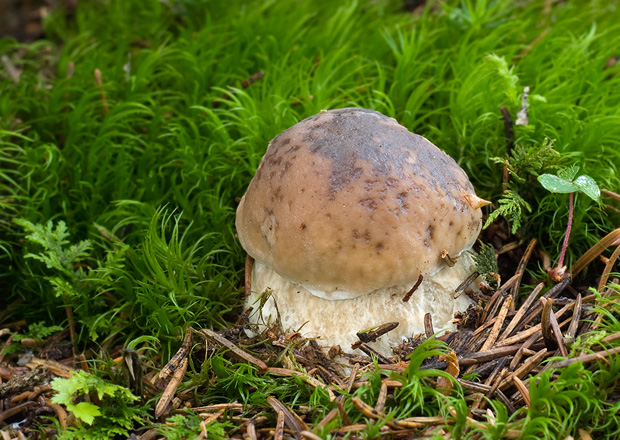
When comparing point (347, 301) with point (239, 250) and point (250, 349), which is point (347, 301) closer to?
point (250, 349)

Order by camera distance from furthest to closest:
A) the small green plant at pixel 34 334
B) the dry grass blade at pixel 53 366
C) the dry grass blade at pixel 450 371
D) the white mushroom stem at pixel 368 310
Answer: the small green plant at pixel 34 334, the dry grass blade at pixel 53 366, the white mushroom stem at pixel 368 310, the dry grass blade at pixel 450 371

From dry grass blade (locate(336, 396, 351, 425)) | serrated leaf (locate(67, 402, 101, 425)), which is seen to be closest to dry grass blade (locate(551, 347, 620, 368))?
dry grass blade (locate(336, 396, 351, 425))

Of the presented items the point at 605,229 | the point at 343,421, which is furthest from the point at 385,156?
the point at 605,229

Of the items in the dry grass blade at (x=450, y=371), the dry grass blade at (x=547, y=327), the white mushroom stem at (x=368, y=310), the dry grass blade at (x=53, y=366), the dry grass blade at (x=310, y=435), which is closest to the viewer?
the dry grass blade at (x=310, y=435)

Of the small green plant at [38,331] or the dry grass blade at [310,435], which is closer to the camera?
the dry grass blade at [310,435]

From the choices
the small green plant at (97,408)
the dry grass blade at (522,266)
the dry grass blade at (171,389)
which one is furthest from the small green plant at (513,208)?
the small green plant at (97,408)

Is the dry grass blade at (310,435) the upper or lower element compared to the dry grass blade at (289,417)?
upper

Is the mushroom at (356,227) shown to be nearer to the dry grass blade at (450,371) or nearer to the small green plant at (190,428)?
the dry grass blade at (450,371)
